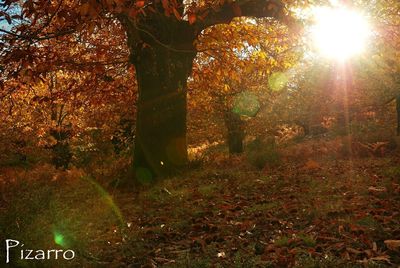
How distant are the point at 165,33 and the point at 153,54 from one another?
59 centimetres

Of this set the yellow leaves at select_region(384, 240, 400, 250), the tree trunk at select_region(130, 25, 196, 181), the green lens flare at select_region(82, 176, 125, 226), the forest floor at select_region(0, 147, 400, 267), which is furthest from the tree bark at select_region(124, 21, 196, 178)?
the yellow leaves at select_region(384, 240, 400, 250)

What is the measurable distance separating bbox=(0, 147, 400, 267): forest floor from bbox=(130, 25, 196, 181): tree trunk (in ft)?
3.59

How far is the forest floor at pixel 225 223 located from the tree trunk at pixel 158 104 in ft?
3.59

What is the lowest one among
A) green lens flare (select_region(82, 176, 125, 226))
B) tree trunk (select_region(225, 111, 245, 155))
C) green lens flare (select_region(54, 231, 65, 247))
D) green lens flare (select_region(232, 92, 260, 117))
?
green lens flare (select_region(82, 176, 125, 226))

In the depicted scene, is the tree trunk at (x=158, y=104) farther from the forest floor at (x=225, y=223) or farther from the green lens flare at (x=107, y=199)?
the forest floor at (x=225, y=223)

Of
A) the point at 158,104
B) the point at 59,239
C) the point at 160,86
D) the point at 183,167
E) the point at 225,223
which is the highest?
the point at 160,86

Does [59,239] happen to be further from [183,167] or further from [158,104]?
[183,167]

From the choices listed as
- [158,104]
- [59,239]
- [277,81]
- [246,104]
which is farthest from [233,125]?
[59,239]

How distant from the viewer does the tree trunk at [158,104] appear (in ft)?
30.0

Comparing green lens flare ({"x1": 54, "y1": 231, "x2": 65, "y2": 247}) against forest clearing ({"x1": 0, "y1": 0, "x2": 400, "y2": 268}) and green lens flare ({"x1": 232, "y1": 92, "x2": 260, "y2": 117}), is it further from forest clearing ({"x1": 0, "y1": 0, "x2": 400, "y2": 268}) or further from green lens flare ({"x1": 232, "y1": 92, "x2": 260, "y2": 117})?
green lens flare ({"x1": 232, "y1": 92, "x2": 260, "y2": 117})

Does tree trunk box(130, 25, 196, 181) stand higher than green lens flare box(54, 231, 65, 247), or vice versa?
tree trunk box(130, 25, 196, 181)

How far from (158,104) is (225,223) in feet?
15.2

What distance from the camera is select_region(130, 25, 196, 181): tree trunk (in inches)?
360

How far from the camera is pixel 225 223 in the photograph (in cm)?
525
